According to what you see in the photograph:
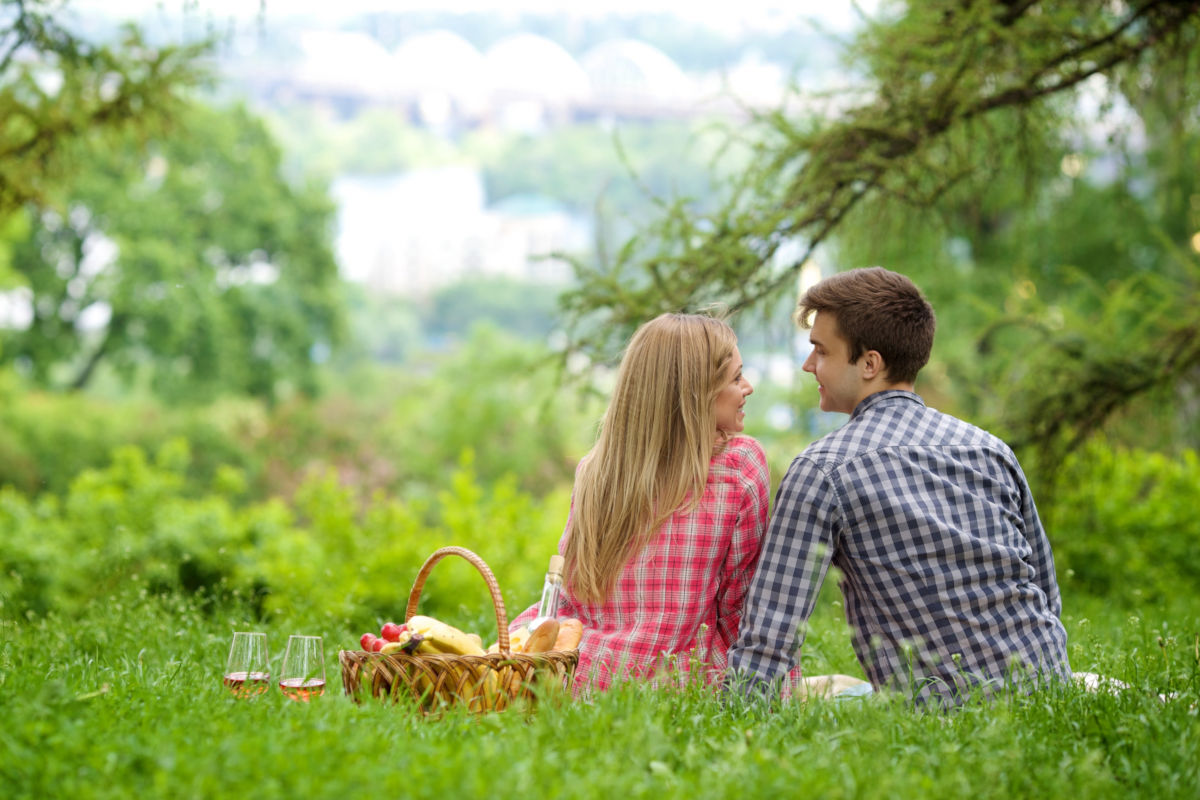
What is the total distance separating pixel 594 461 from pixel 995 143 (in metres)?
2.89

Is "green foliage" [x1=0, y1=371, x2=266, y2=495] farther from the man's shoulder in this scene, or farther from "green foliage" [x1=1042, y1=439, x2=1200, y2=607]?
the man's shoulder

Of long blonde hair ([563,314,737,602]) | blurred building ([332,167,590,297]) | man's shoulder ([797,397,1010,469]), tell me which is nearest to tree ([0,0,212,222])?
long blonde hair ([563,314,737,602])

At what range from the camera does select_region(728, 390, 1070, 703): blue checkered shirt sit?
110 inches

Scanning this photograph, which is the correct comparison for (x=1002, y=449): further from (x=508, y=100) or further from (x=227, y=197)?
(x=508, y=100)

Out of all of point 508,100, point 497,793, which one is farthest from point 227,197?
point 508,100

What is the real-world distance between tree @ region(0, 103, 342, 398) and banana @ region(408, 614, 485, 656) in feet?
88.8

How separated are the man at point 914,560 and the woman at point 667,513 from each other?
215 mm

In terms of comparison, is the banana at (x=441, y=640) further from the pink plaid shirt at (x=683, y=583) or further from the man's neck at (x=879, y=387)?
the man's neck at (x=879, y=387)

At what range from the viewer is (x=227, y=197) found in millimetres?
30641

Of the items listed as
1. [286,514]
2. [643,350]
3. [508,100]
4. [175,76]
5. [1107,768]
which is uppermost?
[508,100]

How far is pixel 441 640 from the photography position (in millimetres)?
2799

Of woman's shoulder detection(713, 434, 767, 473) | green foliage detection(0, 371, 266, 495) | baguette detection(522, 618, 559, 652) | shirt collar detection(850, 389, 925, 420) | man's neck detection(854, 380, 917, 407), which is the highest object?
man's neck detection(854, 380, 917, 407)

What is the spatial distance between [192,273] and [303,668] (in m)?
28.7

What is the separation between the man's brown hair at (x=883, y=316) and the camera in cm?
305
